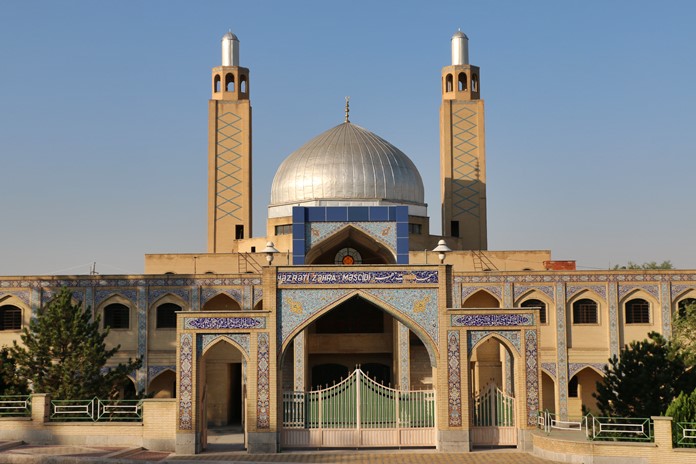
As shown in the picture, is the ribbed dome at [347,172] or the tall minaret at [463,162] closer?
the ribbed dome at [347,172]

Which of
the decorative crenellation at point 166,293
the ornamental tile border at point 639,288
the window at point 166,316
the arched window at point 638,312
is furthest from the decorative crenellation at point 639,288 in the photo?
the window at point 166,316

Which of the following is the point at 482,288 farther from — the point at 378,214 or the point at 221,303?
the point at 221,303

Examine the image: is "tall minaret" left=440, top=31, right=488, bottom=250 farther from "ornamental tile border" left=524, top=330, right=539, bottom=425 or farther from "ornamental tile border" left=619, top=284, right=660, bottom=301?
"ornamental tile border" left=524, top=330, right=539, bottom=425

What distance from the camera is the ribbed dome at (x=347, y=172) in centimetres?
3588

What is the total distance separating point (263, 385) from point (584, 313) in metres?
13.3

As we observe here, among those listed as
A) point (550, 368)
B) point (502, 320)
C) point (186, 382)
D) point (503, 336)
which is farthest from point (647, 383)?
point (186, 382)

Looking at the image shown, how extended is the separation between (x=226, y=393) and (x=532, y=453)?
1247 cm

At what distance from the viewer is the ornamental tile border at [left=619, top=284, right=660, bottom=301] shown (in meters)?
30.7

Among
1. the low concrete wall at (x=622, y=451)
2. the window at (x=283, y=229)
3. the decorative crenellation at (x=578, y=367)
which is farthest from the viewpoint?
the window at (x=283, y=229)

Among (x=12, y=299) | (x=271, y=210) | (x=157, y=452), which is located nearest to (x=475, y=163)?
(x=271, y=210)

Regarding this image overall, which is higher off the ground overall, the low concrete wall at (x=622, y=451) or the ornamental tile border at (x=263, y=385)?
the ornamental tile border at (x=263, y=385)

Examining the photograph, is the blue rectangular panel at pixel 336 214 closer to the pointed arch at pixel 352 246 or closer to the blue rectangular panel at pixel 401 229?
the blue rectangular panel at pixel 401 229

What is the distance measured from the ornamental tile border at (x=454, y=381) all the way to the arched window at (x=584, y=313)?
1060cm

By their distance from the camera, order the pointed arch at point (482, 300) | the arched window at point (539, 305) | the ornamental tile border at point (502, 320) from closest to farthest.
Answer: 1. the ornamental tile border at point (502, 320)
2. the arched window at point (539, 305)
3. the pointed arch at point (482, 300)
